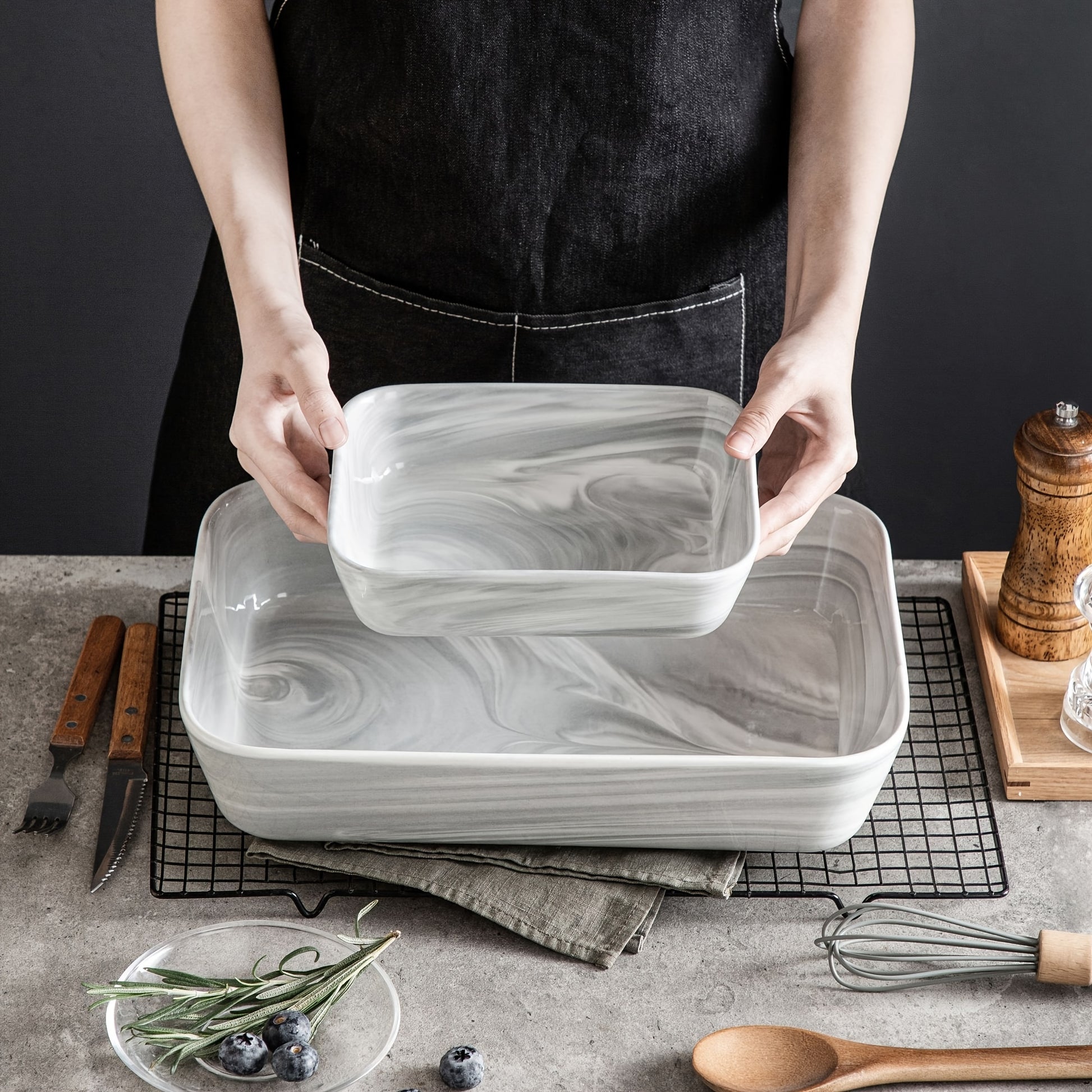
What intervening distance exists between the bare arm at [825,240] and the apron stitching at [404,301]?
265 millimetres

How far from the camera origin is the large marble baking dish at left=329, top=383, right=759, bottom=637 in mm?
929

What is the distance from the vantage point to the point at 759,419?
31.3 inches

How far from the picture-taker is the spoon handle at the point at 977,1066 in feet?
2.20

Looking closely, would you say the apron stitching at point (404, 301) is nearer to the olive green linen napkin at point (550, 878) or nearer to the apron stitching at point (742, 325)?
the apron stitching at point (742, 325)

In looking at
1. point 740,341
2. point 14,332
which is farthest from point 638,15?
point 14,332

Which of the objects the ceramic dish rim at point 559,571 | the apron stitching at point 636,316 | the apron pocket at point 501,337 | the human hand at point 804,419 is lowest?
the apron pocket at point 501,337

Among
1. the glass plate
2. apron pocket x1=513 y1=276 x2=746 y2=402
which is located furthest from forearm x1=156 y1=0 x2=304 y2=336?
the glass plate

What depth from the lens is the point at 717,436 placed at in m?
0.93

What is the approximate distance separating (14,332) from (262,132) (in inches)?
40.7

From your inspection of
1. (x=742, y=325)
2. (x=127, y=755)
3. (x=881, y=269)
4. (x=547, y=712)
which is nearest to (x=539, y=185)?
(x=742, y=325)

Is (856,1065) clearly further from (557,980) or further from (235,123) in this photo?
(235,123)

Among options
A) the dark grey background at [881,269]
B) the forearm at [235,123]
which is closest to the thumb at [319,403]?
the forearm at [235,123]

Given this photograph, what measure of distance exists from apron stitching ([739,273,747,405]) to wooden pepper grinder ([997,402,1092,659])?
30 centimetres

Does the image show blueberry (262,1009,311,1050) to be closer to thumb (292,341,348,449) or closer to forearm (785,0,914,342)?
thumb (292,341,348,449)
